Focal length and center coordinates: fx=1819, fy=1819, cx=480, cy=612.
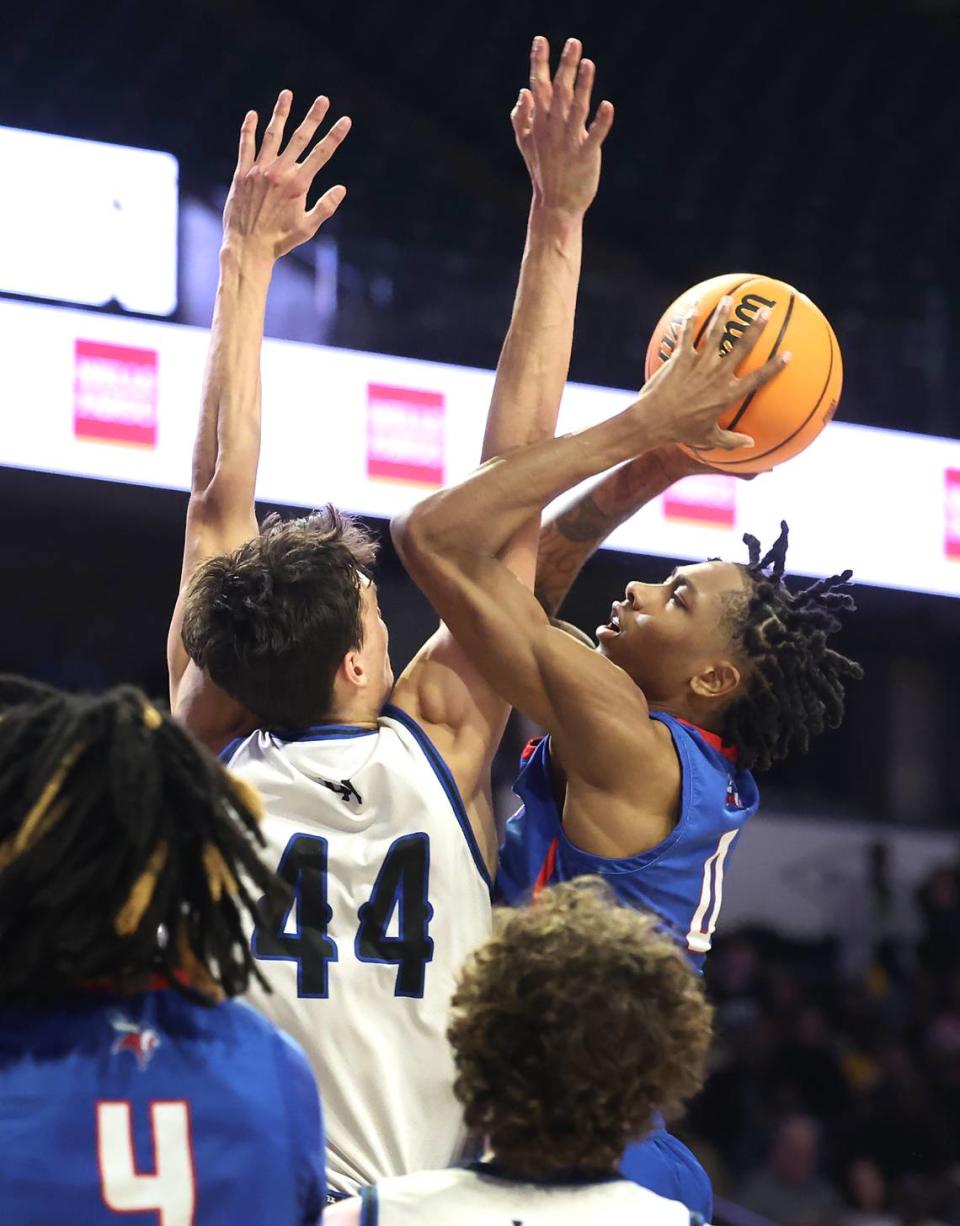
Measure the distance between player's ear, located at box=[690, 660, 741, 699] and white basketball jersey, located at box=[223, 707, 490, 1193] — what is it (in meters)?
0.48

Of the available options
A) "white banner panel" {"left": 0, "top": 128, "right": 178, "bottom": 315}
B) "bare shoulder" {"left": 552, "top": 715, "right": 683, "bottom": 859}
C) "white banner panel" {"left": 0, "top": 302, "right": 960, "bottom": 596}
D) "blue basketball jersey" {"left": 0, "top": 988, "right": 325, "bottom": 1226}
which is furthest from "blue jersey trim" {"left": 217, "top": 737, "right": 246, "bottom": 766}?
"white banner panel" {"left": 0, "top": 128, "right": 178, "bottom": 315}

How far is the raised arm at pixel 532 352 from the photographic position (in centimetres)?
262

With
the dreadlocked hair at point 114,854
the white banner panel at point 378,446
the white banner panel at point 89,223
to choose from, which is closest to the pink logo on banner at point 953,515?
the white banner panel at point 378,446

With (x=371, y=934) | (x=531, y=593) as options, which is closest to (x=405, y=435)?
(x=531, y=593)

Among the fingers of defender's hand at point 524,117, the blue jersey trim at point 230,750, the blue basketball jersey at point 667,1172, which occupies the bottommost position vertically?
the blue basketball jersey at point 667,1172

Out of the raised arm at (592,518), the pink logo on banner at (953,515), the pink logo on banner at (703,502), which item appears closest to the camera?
the raised arm at (592,518)

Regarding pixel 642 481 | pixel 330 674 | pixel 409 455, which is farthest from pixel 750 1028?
pixel 330 674

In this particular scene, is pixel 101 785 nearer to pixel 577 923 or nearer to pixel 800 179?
pixel 577 923

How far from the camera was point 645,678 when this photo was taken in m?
2.82

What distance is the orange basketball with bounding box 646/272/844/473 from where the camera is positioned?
2.90 metres

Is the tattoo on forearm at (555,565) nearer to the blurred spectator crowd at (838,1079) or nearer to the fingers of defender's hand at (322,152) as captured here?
the fingers of defender's hand at (322,152)

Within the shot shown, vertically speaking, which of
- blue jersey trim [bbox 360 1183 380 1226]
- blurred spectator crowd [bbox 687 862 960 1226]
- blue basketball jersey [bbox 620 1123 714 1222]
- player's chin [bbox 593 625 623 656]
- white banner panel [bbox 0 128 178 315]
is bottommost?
blurred spectator crowd [bbox 687 862 960 1226]

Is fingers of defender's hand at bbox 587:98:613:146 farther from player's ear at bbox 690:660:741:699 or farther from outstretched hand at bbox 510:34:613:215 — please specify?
player's ear at bbox 690:660:741:699

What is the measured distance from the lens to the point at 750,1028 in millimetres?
8023
